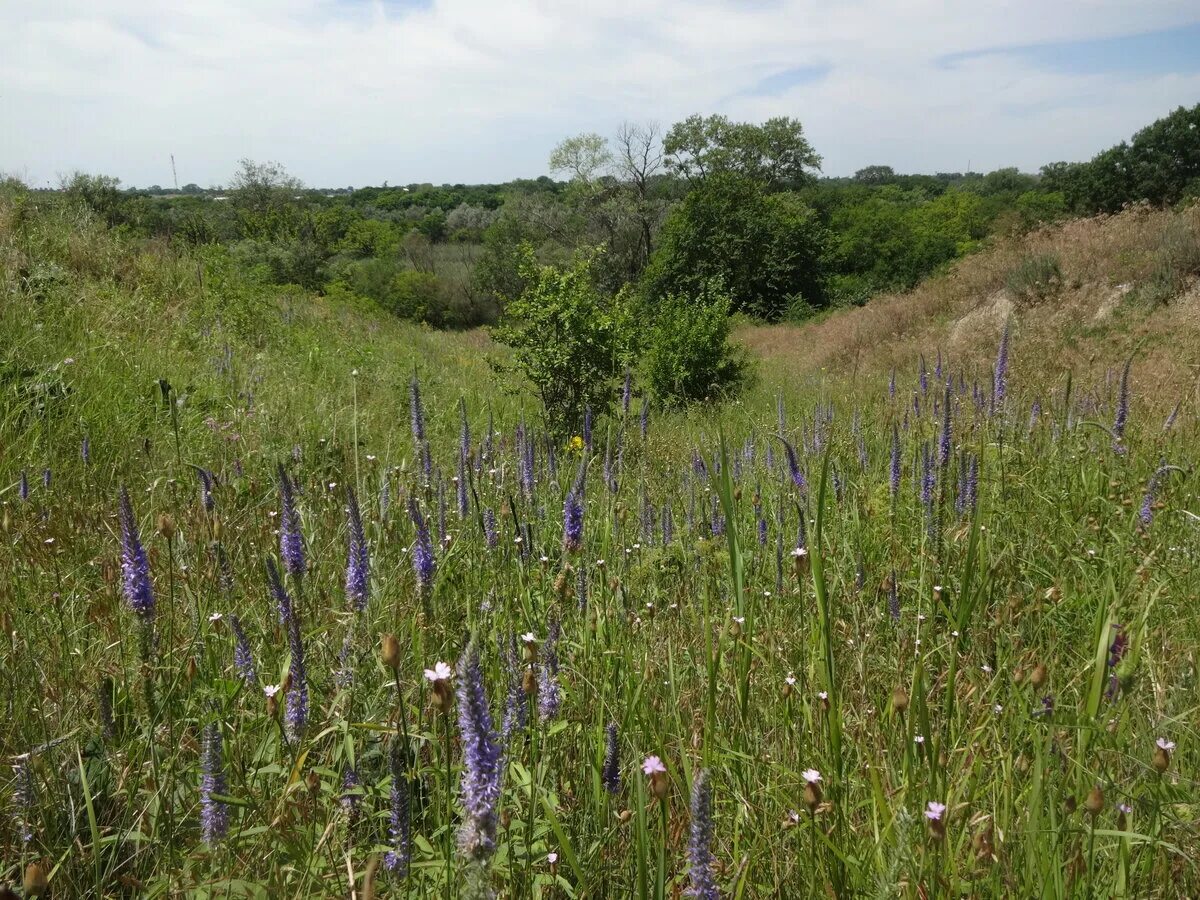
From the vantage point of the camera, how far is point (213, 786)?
51.0 inches

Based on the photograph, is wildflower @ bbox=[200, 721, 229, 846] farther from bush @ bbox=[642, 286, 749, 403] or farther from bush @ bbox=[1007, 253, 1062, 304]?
bush @ bbox=[1007, 253, 1062, 304]

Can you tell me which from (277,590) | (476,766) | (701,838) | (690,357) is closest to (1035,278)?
(690,357)

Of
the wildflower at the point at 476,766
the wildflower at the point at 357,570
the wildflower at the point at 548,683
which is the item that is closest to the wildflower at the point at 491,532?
the wildflower at the point at 357,570

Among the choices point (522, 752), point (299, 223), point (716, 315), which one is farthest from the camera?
point (299, 223)

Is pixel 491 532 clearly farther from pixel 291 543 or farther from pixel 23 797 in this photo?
pixel 23 797

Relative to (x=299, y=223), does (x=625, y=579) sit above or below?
below

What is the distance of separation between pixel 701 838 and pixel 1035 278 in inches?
734

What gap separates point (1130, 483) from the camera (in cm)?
329

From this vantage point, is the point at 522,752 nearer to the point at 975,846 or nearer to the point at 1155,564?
the point at 975,846

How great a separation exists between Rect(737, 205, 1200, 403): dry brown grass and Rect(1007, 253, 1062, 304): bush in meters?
0.20

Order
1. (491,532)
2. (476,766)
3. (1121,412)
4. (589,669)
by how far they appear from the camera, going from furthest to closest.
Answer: (1121,412)
(491,532)
(589,669)
(476,766)

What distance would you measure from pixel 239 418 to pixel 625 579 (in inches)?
133

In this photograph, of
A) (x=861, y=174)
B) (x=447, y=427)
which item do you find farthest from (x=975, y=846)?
(x=861, y=174)

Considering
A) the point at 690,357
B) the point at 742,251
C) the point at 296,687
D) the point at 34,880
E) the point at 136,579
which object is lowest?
the point at 690,357
